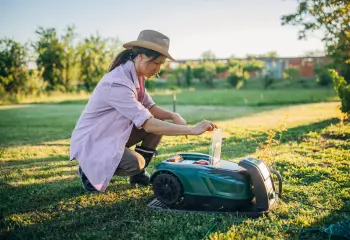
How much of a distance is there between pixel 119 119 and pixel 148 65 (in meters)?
0.58

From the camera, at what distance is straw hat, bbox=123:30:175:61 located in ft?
10.3

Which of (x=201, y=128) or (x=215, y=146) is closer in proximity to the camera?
(x=201, y=128)

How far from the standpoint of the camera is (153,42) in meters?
3.22

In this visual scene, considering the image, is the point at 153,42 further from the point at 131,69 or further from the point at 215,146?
the point at 215,146

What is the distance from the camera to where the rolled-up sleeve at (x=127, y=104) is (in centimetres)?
307

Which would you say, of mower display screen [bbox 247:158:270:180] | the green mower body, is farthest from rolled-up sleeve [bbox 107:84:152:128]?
mower display screen [bbox 247:158:270:180]

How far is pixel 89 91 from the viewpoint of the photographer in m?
26.5

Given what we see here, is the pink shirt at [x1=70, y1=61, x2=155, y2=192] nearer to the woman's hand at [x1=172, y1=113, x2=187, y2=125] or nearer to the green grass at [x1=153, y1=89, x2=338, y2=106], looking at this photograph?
the woman's hand at [x1=172, y1=113, x2=187, y2=125]

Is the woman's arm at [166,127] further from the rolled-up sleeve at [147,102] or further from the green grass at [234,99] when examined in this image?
the green grass at [234,99]

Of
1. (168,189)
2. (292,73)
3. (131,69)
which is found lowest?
(168,189)

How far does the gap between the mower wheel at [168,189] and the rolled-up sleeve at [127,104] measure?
0.56 m

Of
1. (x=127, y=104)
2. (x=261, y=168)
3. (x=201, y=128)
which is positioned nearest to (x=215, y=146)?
(x=201, y=128)

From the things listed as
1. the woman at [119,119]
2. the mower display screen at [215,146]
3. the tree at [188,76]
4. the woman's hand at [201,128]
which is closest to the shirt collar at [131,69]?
the woman at [119,119]

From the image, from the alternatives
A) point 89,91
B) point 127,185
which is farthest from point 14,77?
point 127,185
